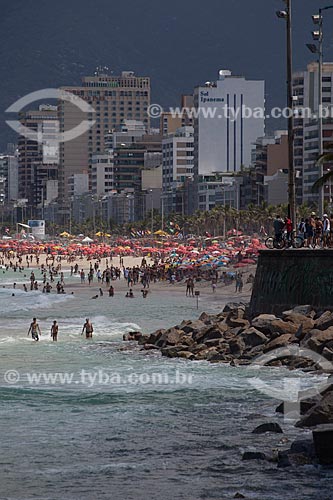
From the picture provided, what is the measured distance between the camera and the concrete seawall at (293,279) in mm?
39719

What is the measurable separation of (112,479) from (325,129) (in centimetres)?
12459

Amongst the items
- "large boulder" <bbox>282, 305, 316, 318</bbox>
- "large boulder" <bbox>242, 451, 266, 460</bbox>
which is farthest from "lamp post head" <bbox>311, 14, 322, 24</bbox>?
"large boulder" <bbox>242, 451, 266, 460</bbox>

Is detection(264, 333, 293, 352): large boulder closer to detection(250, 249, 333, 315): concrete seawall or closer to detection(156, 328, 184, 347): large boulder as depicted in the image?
detection(250, 249, 333, 315): concrete seawall

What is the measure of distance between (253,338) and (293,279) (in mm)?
2590

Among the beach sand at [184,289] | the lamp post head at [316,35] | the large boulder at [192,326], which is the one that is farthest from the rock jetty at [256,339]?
the beach sand at [184,289]

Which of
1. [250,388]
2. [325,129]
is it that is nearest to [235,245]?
[325,129]

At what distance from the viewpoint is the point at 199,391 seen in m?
33.2

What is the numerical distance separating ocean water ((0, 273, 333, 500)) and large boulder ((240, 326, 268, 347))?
203 cm

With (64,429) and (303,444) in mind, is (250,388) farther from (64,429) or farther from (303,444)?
(303,444)

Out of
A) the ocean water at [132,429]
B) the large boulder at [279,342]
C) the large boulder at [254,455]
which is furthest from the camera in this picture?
the large boulder at [279,342]

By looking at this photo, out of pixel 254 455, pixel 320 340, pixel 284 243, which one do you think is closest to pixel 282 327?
pixel 320 340

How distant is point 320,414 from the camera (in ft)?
85.6

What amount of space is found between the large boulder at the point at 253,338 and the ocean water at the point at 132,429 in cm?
203

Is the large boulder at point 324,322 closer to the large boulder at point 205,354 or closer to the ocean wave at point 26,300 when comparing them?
the large boulder at point 205,354
